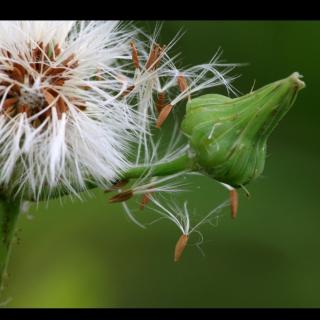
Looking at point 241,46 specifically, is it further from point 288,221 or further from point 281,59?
point 288,221

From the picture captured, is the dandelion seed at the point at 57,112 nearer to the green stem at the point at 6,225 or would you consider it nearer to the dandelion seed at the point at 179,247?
the green stem at the point at 6,225

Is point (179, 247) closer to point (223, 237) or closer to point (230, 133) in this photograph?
point (230, 133)

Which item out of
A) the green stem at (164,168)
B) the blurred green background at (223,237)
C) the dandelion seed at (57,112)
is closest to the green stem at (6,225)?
the dandelion seed at (57,112)

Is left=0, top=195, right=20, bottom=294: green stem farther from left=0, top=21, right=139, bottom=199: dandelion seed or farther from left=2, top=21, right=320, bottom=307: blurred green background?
left=2, top=21, right=320, bottom=307: blurred green background

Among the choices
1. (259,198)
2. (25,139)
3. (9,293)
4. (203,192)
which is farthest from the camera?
(259,198)

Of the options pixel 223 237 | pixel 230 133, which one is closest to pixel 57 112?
pixel 230 133

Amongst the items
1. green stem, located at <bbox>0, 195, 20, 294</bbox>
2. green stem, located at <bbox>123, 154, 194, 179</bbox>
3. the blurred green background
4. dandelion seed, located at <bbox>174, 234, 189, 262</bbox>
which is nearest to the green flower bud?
green stem, located at <bbox>123, 154, 194, 179</bbox>

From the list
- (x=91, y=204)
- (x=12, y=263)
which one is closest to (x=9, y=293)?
(x=12, y=263)
